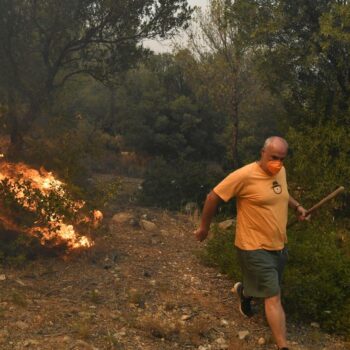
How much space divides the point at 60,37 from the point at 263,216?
8.24 meters

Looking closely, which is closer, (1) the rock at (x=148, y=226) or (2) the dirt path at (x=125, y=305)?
(2) the dirt path at (x=125, y=305)

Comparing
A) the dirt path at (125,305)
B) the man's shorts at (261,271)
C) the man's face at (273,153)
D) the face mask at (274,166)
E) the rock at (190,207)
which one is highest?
the man's face at (273,153)

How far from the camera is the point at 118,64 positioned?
12.0 m

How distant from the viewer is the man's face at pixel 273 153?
402 centimetres

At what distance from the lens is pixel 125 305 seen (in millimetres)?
5105

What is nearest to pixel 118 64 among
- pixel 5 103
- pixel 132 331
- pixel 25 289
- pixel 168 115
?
pixel 5 103

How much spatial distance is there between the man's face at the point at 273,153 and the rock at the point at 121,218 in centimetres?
512

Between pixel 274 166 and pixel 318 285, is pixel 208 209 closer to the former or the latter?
pixel 274 166

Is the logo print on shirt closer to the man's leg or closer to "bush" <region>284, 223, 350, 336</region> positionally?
the man's leg

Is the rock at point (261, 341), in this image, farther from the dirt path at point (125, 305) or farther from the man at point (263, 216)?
the man at point (263, 216)

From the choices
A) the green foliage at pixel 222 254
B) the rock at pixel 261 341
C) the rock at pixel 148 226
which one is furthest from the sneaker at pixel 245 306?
the rock at pixel 148 226

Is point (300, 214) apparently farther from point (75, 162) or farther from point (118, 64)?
point (118, 64)

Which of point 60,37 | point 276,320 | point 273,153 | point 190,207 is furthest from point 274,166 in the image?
point 60,37

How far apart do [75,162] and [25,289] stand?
3250 mm
